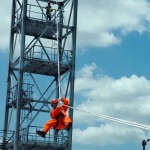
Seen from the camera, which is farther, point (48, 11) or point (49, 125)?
point (48, 11)

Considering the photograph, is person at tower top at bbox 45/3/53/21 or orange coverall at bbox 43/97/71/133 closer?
orange coverall at bbox 43/97/71/133

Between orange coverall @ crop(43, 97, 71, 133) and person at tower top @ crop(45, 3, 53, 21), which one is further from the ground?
person at tower top @ crop(45, 3, 53, 21)

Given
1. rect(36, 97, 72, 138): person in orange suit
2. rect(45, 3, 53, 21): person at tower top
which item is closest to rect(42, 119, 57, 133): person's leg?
rect(36, 97, 72, 138): person in orange suit

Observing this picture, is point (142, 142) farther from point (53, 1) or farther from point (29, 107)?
point (53, 1)

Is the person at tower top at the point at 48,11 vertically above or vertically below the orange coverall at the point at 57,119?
above

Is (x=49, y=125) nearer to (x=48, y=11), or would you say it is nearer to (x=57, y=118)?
(x=57, y=118)

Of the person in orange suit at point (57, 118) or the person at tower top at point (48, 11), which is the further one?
the person at tower top at point (48, 11)

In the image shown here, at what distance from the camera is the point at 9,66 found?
136 ft

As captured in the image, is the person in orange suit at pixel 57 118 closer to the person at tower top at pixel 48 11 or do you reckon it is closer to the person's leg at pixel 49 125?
the person's leg at pixel 49 125

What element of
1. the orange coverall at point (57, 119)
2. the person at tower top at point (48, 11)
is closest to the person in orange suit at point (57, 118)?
the orange coverall at point (57, 119)

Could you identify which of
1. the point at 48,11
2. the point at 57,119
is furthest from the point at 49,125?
the point at 48,11

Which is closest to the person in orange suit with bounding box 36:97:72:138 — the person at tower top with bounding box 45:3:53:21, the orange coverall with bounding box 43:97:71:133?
the orange coverall with bounding box 43:97:71:133

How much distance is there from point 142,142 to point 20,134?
35.2 ft

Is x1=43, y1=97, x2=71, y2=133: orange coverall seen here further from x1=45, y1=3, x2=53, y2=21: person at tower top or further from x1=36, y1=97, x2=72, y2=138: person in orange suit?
x1=45, y1=3, x2=53, y2=21: person at tower top
